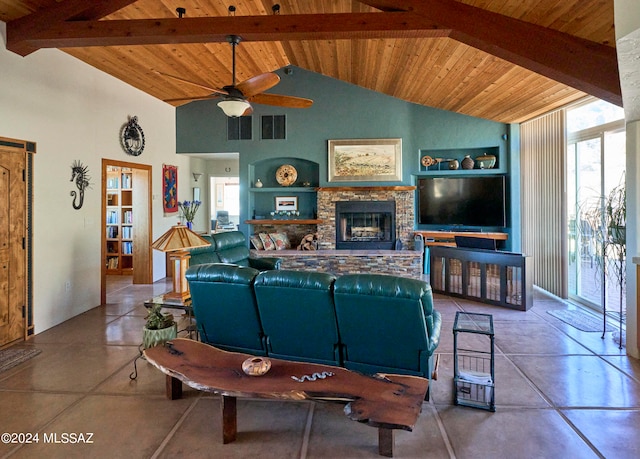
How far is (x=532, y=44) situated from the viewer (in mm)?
3543

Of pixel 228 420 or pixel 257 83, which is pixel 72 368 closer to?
pixel 228 420

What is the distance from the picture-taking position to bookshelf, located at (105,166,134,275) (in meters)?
7.63

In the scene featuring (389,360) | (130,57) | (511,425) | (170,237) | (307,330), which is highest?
(130,57)

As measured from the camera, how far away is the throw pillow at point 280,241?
7.42m

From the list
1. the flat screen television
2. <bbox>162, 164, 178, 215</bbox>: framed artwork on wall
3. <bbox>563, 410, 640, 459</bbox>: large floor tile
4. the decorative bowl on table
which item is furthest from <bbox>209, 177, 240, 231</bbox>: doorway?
<bbox>563, 410, 640, 459</bbox>: large floor tile

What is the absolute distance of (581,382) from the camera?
306cm

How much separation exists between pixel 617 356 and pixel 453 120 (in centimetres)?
486

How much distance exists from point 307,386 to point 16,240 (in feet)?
12.7

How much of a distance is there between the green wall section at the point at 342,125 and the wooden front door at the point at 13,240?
3.74 meters

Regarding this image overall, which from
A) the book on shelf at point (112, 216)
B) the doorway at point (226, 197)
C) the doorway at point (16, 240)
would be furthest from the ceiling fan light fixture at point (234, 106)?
the doorway at point (226, 197)

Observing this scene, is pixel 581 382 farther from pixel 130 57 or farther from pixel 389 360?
pixel 130 57

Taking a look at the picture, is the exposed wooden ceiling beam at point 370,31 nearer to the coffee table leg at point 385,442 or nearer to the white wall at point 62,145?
the white wall at point 62,145

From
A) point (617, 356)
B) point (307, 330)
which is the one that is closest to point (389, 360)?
point (307, 330)

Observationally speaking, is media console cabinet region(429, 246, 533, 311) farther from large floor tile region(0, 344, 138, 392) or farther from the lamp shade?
large floor tile region(0, 344, 138, 392)
